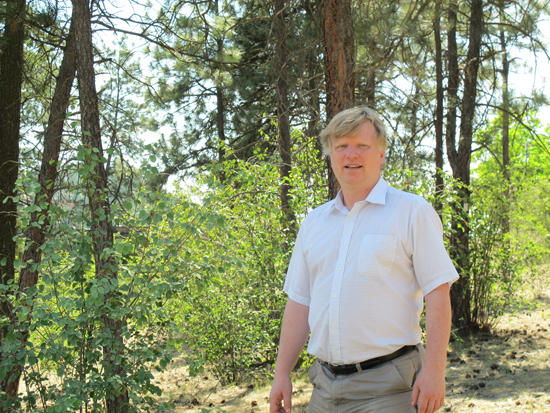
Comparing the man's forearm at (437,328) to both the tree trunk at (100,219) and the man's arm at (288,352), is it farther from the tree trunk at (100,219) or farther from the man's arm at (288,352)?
the tree trunk at (100,219)

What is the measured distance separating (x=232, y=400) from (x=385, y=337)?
5.40 metres

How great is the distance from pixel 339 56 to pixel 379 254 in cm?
319

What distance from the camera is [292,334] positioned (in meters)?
2.48

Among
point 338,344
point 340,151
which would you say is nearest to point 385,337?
point 338,344

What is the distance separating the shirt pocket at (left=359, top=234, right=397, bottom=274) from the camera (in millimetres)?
2148

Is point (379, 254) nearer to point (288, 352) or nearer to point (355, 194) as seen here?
point (355, 194)

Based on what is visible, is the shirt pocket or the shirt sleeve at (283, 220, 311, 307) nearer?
the shirt pocket

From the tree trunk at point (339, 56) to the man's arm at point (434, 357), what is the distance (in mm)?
3096

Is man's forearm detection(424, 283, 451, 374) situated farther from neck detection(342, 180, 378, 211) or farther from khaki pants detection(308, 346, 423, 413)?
neck detection(342, 180, 378, 211)

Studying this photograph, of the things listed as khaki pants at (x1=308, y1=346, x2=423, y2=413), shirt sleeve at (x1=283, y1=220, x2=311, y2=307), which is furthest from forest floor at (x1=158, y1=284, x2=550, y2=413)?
khaki pants at (x1=308, y1=346, x2=423, y2=413)

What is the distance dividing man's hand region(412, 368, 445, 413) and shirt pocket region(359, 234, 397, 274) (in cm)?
38

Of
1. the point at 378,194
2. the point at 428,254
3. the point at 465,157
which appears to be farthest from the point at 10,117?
the point at 465,157

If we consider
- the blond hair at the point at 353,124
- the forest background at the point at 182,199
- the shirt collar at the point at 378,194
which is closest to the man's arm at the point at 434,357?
the shirt collar at the point at 378,194

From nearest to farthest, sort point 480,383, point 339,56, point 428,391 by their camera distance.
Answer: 1. point 428,391
2. point 339,56
3. point 480,383
